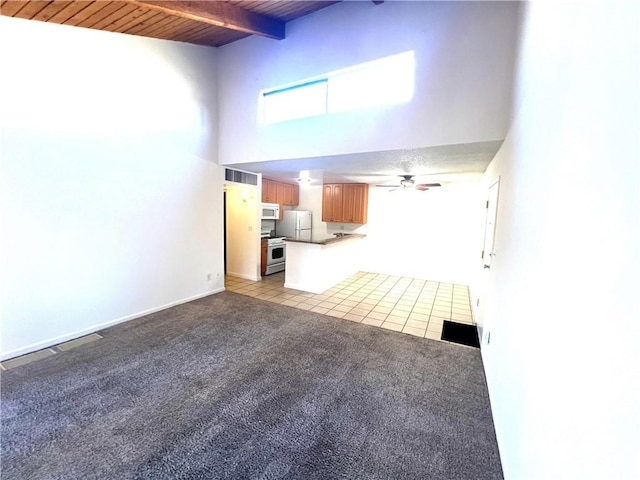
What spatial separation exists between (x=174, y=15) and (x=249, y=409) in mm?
4133

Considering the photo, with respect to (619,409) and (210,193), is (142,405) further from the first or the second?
(210,193)

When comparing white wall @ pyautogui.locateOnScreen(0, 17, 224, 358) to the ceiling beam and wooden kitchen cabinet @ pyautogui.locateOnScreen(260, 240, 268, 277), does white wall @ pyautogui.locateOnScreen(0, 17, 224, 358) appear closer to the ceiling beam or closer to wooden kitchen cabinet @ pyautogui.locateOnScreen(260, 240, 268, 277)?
the ceiling beam

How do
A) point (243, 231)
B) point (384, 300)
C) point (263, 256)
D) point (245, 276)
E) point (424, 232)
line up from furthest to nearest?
point (424, 232)
point (263, 256)
point (245, 276)
point (243, 231)
point (384, 300)

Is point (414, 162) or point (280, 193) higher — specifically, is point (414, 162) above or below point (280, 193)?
above

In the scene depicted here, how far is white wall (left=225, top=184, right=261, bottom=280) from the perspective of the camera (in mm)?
5621

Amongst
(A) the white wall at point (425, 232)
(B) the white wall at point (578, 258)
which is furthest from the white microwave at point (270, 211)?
(B) the white wall at point (578, 258)

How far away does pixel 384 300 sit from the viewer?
4828 mm

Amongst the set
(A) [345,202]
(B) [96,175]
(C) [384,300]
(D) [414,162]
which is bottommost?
(C) [384,300]

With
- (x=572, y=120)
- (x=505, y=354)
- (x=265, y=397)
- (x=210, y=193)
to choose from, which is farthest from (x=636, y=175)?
(x=210, y=193)

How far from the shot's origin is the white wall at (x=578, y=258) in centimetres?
65

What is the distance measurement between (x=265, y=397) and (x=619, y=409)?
7.25ft

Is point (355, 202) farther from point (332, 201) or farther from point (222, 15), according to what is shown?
point (222, 15)

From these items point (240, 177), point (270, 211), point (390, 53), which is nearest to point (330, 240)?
point (270, 211)

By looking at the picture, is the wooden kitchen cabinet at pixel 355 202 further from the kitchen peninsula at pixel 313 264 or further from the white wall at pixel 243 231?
the white wall at pixel 243 231
